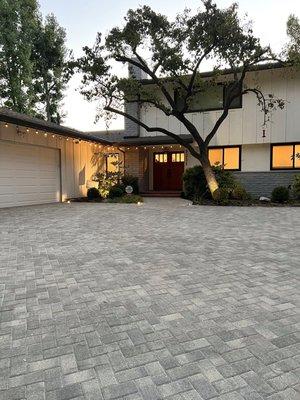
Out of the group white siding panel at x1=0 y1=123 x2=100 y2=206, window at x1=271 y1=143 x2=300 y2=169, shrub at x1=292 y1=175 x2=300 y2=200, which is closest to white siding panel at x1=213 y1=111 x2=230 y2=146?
window at x1=271 y1=143 x2=300 y2=169

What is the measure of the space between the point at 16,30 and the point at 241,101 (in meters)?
14.9

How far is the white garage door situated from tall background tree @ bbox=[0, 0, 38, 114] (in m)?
9.45

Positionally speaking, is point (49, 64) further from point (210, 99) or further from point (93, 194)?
point (210, 99)

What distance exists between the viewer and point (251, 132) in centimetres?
1473

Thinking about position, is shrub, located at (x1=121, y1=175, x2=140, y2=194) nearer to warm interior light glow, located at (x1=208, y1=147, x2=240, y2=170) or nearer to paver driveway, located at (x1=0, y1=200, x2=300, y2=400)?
warm interior light glow, located at (x1=208, y1=147, x2=240, y2=170)

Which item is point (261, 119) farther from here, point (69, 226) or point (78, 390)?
point (78, 390)

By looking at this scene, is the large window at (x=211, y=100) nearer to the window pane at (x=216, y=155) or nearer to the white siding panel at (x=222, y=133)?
the white siding panel at (x=222, y=133)

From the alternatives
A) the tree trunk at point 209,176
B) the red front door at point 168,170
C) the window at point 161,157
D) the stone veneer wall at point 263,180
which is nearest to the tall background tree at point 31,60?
the window at point 161,157

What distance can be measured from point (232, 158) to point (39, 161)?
29.6ft

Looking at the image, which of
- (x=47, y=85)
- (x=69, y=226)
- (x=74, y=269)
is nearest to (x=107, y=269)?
(x=74, y=269)

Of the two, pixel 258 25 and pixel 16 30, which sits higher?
pixel 16 30

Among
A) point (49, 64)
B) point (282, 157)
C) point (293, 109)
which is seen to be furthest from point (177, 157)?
point (49, 64)

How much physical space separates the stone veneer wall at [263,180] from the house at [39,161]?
23.9 feet

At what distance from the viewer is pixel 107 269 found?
4.20 m
